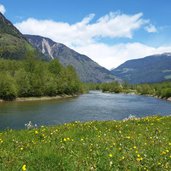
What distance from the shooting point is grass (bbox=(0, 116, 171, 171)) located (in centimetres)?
1031

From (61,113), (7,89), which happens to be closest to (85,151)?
(61,113)

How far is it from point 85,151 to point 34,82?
14953 centimetres

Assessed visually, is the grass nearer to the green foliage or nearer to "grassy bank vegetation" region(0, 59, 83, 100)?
the green foliage

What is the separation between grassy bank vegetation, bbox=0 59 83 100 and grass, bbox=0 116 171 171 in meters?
125

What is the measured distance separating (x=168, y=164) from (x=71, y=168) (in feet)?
10.3

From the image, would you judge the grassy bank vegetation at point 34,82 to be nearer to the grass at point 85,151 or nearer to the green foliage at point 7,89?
the green foliage at point 7,89

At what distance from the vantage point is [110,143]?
45.1 feet

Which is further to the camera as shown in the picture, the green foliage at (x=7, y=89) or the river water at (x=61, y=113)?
the green foliage at (x=7, y=89)

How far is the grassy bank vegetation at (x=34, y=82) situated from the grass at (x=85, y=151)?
125 metres

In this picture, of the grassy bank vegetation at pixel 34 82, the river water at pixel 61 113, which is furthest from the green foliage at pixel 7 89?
the river water at pixel 61 113

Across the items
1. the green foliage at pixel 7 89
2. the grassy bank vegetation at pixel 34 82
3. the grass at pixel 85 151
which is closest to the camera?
the grass at pixel 85 151

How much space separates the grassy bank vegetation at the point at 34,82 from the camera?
463 ft

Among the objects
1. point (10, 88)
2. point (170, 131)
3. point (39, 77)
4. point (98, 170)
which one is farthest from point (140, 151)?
point (39, 77)

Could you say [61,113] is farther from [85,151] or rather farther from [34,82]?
[34,82]
